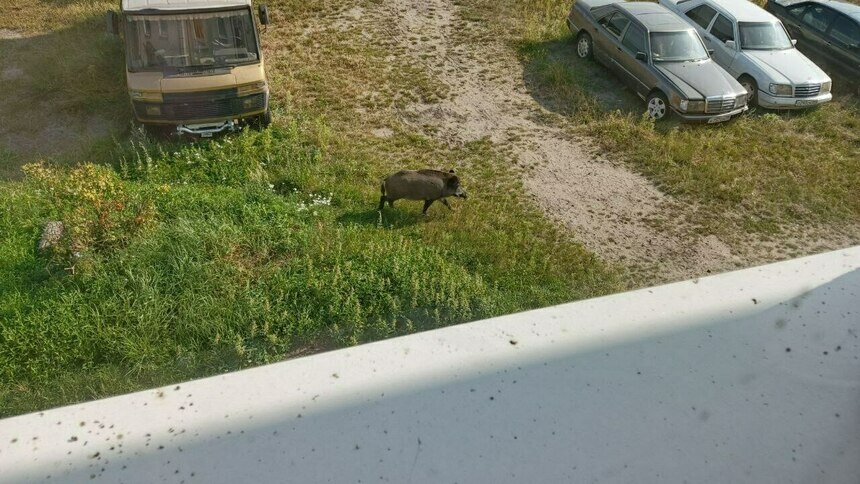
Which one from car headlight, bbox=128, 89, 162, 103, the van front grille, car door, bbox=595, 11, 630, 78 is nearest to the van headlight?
car door, bbox=595, 11, 630, 78

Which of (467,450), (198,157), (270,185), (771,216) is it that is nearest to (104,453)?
(467,450)

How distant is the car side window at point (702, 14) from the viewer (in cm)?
1347

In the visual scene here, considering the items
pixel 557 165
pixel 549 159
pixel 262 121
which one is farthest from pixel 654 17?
pixel 262 121

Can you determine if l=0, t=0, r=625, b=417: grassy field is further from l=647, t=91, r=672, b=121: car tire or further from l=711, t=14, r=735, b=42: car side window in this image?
l=711, t=14, r=735, b=42: car side window

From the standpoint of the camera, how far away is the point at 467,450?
2316mm

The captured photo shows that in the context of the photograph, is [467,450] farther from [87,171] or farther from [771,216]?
[771,216]

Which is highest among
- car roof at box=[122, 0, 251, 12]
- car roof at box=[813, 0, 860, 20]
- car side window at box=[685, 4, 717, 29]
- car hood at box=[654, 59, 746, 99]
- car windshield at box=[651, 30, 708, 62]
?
car roof at box=[813, 0, 860, 20]

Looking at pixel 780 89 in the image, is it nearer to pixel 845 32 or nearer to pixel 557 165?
pixel 845 32

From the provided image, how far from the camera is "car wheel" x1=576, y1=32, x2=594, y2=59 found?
44.6ft

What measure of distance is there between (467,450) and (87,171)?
802 centimetres

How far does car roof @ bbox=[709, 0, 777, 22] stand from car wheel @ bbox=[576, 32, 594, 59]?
2.90 meters

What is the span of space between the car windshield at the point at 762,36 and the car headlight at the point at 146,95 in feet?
38.4

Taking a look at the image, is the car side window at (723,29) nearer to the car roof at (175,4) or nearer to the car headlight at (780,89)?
the car headlight at (780,89)

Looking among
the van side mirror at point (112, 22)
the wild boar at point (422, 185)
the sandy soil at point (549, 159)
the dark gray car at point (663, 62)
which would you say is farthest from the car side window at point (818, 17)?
the van side mirror at point (112, 22)
